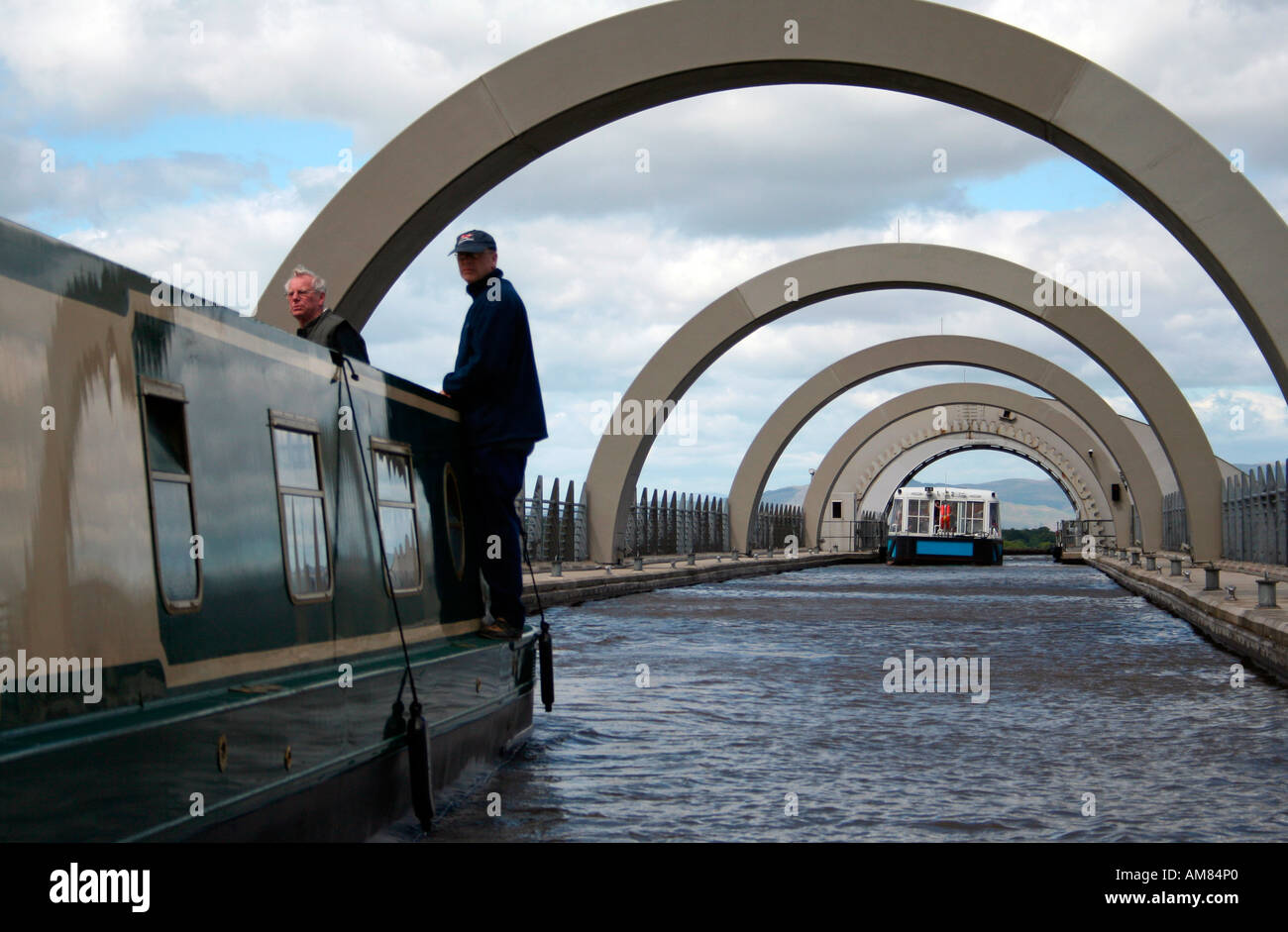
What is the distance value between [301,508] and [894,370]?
38.3 metres

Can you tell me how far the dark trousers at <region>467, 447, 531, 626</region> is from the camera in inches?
279

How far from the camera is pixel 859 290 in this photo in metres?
30.2

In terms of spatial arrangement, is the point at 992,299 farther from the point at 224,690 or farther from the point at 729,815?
the point at 224,690

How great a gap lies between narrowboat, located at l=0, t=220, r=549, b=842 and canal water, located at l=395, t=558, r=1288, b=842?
0.73 metres

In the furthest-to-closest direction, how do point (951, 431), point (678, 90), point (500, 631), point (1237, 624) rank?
point (951, 431) → point (678, 90) → point (1237, 624) → point (500, 631)

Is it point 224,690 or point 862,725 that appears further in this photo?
point 862,725

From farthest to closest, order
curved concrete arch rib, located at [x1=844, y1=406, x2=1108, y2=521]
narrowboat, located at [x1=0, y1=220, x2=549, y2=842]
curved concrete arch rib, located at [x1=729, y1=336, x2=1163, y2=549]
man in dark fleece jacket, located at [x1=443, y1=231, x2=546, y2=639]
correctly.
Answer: curved concrete arch rib, located at [x1=844, y1=406, x2=1108, y2=521] < curved concrete arch rib, located at [x1=729, y1=336, x2=1163, y2=549] < man in dark fleece jacket, located at [x1=443, y1=231, x2=546, y2=639] < narrowboat, located at [x1=0, y1=220, x2=549, y2=842]

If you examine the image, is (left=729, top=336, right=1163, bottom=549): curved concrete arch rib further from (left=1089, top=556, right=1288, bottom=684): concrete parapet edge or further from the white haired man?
the white haired man

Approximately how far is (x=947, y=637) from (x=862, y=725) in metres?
6.95

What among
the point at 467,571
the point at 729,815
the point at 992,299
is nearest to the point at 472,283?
the point at 467,571

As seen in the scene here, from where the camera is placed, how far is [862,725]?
27.6 ft

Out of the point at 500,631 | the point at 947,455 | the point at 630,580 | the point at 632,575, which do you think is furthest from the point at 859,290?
the point at 947,455

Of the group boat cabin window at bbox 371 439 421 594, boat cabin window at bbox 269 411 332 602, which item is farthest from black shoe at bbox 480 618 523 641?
boat cabin window at bbox 269 411 332 602

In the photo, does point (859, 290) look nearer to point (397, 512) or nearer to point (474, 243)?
point (474, 243)
